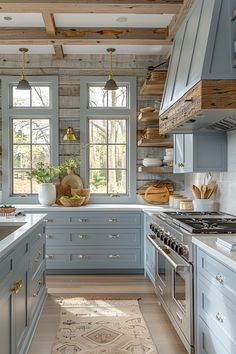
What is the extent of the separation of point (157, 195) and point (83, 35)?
7.28 ft

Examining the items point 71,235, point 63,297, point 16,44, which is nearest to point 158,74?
point 16,44

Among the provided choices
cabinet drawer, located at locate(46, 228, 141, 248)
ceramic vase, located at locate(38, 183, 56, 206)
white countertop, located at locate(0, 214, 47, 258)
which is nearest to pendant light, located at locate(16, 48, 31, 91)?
ceramic vase, located at locate(38, 183, 56, 206)

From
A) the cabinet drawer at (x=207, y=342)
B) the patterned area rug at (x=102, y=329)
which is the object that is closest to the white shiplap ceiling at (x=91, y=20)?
the patterned area rug at (x=102, y=329)

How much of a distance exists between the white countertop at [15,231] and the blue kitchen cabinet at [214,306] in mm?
1131

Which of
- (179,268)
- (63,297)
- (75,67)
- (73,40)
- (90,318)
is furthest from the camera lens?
(75,67)

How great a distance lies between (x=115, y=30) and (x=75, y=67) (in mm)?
1023

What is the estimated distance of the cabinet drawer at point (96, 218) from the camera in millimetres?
4688

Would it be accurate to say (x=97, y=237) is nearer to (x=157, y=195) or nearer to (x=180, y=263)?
(x=157, y=195)

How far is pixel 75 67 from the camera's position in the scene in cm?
535

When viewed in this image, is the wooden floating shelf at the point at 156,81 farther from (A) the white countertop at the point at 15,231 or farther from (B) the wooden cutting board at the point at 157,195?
(A) the white countertop at the point at 15,231

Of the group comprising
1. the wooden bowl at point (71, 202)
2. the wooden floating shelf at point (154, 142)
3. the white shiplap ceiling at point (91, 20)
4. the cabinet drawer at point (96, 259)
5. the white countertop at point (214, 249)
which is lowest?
the cabinet drawer at point (96, 259)

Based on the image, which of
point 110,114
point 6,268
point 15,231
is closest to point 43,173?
point 110,114

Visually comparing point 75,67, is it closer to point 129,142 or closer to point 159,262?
point 129,142

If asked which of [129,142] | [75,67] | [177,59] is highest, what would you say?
[75,67]
